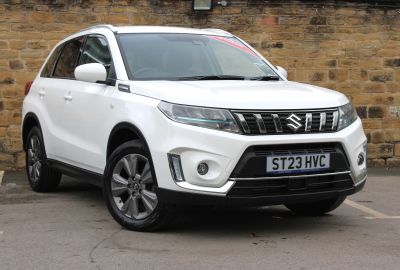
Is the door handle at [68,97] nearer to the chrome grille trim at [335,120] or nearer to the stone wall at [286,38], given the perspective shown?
the chrome grille trim at [335,120]

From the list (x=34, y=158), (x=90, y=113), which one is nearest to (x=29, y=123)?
(x=34, y=158)

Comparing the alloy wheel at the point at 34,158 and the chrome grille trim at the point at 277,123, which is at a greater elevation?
the chrome grille trim at the point at 277,123

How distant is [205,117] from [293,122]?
0.68 meters

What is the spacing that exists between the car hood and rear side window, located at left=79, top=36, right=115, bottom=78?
0.61 meters

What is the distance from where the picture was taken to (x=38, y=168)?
724 cm

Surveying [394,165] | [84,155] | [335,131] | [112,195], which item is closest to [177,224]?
[112,195]

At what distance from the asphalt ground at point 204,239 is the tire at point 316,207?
0.22 ft

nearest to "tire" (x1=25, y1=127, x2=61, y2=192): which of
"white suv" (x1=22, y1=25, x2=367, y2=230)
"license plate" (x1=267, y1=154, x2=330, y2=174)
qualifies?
"white suv" (x1=22, y1=25, x2=367, y2=230)

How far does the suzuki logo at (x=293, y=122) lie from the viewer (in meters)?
4.85

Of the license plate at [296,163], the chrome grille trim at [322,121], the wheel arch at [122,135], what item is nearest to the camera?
the license plate at [296,163]

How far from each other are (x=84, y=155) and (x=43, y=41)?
3855 millimetres

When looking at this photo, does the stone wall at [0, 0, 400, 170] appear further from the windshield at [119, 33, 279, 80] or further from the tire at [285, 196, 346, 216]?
the tire at [285, 196, 346, 216]

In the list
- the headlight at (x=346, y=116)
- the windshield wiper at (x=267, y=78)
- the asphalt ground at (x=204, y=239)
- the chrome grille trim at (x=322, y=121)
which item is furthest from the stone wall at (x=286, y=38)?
the chrome grille trim at (x=322, y=121)

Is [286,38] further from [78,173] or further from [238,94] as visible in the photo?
[238,94]
